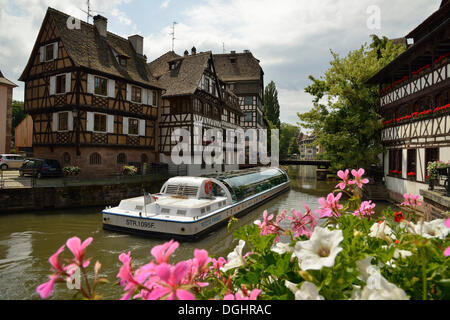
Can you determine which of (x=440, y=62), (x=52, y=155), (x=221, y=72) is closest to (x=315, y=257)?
(x=440, y=62)

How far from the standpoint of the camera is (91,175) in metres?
20.0

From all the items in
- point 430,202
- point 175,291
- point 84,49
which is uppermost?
point 84,49

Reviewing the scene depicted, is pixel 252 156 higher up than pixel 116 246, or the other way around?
pixel 252 156

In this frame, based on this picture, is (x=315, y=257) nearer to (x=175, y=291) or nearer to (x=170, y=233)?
(x=175, y=291)

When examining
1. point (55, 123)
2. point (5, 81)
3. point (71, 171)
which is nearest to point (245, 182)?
point (71, 171)

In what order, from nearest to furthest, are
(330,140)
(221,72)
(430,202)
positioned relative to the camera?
1. (430,202)
2. (330,140)
3. (221,72)

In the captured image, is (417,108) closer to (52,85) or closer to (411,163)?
(411,163)

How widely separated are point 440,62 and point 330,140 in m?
9.04

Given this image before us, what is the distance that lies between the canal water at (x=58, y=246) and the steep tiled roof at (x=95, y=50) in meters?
11.0

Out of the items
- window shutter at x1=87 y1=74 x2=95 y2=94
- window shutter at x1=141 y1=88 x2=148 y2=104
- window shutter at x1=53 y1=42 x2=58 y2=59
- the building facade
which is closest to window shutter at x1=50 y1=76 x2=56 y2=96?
window shutter at x1=53 y1=42 x2=58 y2=59

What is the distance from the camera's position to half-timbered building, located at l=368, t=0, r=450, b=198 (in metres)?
13.4

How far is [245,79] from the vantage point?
4838 centimetres

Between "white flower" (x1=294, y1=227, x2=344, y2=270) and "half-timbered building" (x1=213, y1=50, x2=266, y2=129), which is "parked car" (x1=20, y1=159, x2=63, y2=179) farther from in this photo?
"half-timbered building" (x1=213, y1=50, x2=266, y2=129)

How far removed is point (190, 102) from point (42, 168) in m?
12.3
